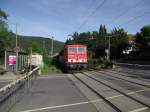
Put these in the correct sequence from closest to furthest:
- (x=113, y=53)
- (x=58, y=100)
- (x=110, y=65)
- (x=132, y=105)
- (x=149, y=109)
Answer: (x=149, y=109) < (x=132, y=105) < (x=58, y=100) < (x=110, y=65) < (x=113, y=53)

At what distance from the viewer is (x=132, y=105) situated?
11531 millimetres

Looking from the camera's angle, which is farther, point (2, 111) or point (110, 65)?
point (110, 65)

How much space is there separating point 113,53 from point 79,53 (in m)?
50.8

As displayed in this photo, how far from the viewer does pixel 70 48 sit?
37906mm

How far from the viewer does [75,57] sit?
37906 mm

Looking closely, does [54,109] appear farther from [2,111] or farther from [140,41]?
[140,41]

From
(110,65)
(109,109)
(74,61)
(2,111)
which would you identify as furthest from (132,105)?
(110,65)

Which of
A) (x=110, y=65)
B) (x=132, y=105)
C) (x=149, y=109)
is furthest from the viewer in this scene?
(x=110, y=65)

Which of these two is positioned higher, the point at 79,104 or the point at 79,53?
the point at 79,53

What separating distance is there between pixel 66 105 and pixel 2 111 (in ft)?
8.56

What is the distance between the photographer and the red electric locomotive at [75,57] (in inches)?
1473

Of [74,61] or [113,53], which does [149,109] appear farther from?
[113,53]

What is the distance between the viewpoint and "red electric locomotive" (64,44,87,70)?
37.4 metres

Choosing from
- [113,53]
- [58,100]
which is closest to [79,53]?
[58,100]
